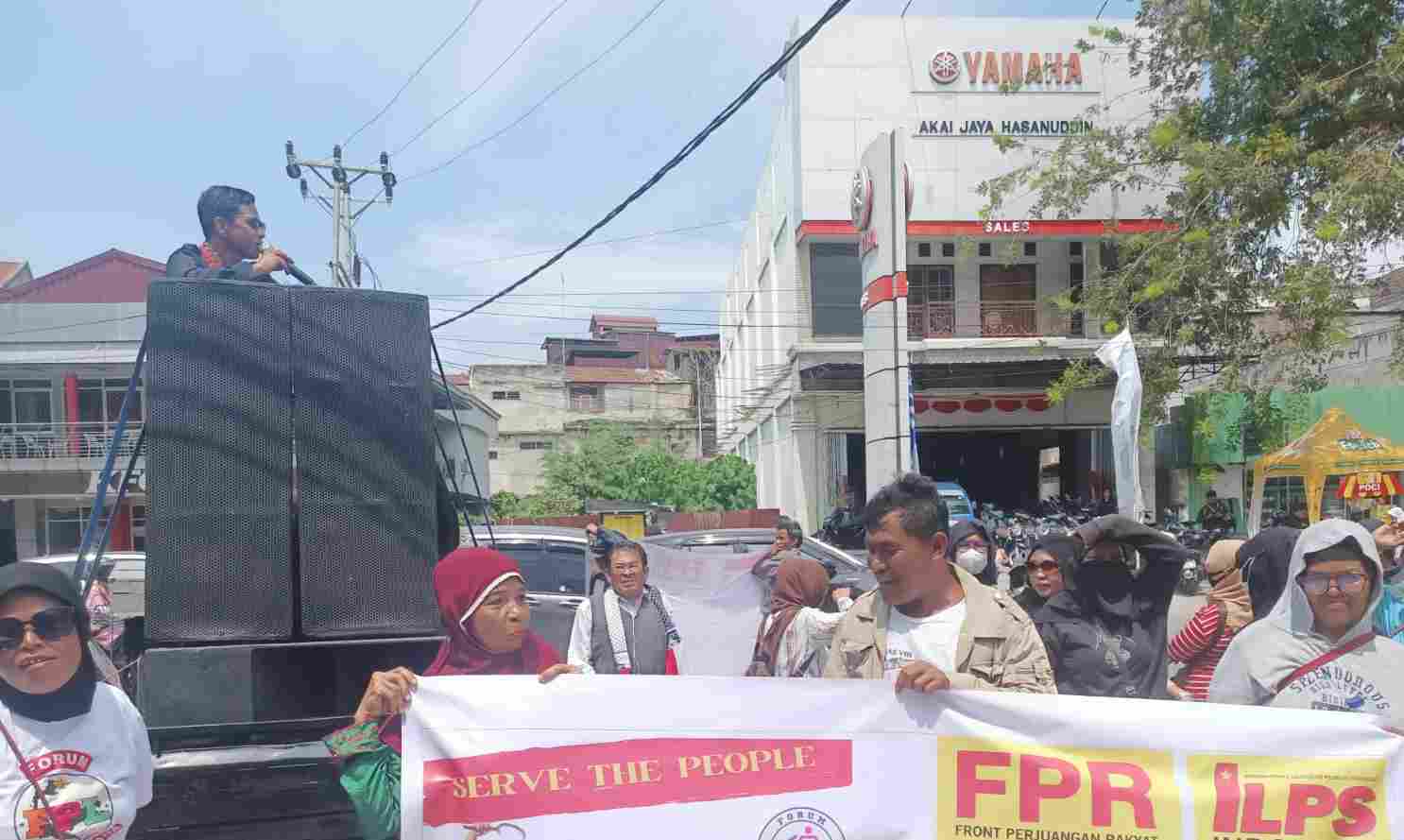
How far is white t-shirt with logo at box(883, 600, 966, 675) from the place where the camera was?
9.52 feet

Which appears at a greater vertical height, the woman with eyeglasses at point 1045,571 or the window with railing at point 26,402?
the window with railing at point 26,402

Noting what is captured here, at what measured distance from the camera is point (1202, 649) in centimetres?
405

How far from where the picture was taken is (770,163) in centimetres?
2752

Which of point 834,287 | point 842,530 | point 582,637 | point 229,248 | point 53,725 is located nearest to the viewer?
point 53,725

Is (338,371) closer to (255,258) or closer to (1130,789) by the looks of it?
(255,258)

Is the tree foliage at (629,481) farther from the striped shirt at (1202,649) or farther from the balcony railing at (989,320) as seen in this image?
the striped shirt at (1202,649)

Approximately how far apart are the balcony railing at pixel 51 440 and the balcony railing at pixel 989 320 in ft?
69.1

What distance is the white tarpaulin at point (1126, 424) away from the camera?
6090 mm

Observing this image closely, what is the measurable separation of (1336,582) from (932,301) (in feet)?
66.3

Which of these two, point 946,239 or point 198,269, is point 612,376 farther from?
point 198,269

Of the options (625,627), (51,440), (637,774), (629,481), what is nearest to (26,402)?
(51,440)

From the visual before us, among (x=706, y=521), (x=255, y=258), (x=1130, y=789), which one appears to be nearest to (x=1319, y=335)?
(x=1130, y=789)

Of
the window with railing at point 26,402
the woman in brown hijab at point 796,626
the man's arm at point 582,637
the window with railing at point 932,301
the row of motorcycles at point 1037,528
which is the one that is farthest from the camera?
the window with railing at point 26,402

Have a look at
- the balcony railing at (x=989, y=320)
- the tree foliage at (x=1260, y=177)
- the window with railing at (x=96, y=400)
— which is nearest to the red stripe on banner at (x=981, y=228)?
the balcony railing at (x=989, y=320)
